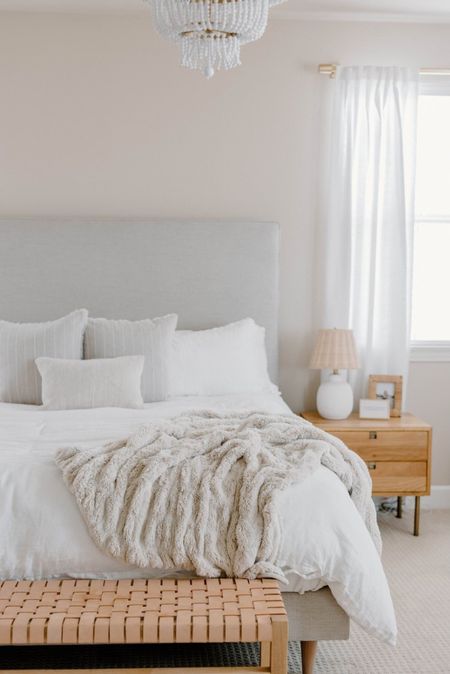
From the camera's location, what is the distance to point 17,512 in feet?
8.50

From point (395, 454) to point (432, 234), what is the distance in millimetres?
1317

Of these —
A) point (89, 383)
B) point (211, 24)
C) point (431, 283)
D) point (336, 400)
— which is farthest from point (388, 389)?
point (211, 24)

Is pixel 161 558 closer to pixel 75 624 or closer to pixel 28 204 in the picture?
pixel 75 624

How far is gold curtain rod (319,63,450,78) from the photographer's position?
452 cm

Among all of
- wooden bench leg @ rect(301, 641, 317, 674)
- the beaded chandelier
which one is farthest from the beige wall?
wooden bench leg @ rect(301, 641, 317, 674)

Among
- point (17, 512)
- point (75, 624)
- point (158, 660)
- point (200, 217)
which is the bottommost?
point (158, 660)

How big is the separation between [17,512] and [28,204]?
2371 mm

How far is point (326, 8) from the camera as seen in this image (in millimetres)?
4441

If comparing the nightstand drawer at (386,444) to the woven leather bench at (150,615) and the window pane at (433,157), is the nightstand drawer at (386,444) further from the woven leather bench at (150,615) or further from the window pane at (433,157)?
the woven leather bench at (150,615)

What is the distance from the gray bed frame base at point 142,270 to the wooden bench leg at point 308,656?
211cm

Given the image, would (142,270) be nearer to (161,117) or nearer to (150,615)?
(161,117)

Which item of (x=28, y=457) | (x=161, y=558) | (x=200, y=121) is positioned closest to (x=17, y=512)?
(x=28, y=457)

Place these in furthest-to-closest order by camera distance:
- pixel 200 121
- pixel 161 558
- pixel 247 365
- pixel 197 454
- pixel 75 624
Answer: pixel 200 121 < pixel 247 365 < pixel 197 454 < pixel 161 558 < pixel 75 624

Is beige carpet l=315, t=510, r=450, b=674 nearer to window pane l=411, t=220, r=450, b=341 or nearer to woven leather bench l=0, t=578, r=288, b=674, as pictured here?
woven leather bench l=0, t=578, r=288, b=674
